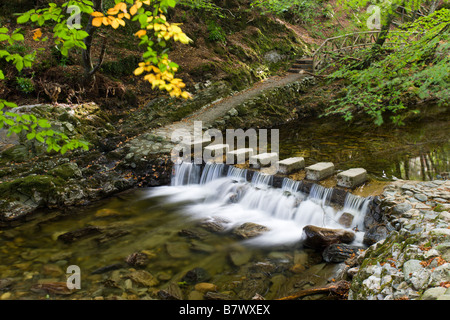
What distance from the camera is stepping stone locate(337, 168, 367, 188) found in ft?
20.6

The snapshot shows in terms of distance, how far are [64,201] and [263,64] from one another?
13043 mm

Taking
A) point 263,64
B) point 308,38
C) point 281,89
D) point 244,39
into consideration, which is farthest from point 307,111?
point 308,38

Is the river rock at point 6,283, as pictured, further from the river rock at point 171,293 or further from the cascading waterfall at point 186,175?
the cascading waterfall at point 186,175

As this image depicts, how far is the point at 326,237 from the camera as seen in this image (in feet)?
17.5

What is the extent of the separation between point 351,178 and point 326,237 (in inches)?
64.0

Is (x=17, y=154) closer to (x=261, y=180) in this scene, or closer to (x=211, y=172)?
(x=211, y=172)

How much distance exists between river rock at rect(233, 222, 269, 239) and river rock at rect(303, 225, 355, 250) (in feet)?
3.46

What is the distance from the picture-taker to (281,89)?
1420 centimetres

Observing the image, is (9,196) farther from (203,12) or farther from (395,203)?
(203,12)

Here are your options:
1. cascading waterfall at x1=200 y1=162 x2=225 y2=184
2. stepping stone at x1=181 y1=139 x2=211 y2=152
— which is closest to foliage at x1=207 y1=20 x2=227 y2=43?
stepping stone at x1=181 y1=139 x2=211 y2=152

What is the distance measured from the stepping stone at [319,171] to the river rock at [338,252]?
2.00 metres

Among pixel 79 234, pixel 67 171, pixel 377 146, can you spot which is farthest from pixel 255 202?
pixel 67 171

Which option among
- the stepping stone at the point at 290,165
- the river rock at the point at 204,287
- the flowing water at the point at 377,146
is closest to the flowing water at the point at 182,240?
the river rock at the point at 204,287

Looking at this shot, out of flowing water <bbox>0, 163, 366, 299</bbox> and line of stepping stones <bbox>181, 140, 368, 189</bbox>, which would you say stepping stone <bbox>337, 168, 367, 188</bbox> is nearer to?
line of stepping stones <bbox>181, 140, 368, 189</bbox>
